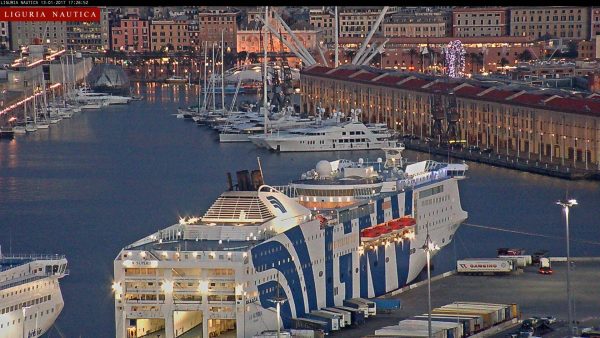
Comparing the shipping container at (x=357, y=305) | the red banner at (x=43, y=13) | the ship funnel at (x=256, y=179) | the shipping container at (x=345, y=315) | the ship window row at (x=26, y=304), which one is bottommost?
the shipping container at (x=357, y=305)

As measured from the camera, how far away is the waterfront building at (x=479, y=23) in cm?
3284

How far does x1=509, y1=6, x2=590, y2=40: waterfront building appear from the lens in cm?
3209

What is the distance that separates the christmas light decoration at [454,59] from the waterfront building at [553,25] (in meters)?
6.31

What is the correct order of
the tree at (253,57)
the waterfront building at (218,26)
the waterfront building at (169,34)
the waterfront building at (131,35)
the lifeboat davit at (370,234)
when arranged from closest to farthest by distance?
the lifeboat davit at (370,234) < the tree at (253,57) < the waterfront building at (218,26) < the waterfront building at (131,35) < the waterfront building at (169,34)

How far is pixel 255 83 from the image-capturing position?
28875 mm

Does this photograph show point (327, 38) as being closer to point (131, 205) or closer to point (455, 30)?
point (455, 30)

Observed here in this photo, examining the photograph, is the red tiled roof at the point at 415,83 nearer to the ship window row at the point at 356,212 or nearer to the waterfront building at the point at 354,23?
the ship window row at the point at 356,212

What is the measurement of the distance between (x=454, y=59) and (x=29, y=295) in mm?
17101

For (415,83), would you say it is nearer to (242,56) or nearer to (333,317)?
(333,317)

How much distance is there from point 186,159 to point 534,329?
980cm

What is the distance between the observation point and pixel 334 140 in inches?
690

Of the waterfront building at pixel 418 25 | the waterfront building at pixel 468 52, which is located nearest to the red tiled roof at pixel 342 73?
the waterfront building at pixel 468 52

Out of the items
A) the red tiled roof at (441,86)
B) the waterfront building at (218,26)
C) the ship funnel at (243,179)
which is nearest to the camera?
the ship funnel at (243,179)

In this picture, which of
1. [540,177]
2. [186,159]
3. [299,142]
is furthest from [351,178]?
[299,142]
